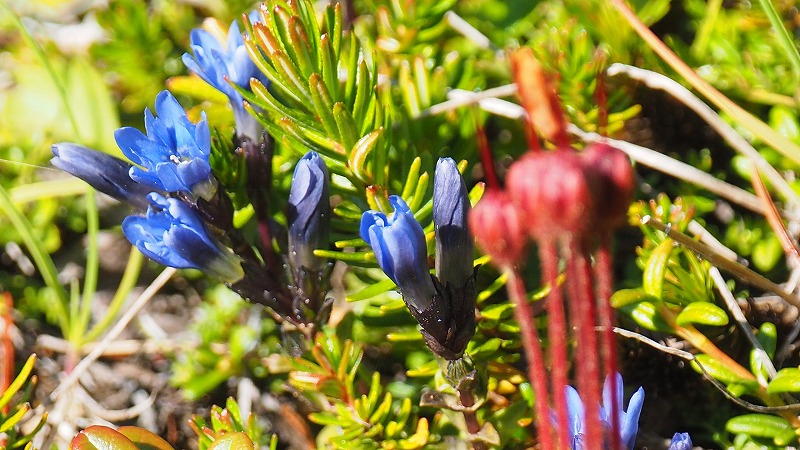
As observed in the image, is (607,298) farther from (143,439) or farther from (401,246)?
(143,439)

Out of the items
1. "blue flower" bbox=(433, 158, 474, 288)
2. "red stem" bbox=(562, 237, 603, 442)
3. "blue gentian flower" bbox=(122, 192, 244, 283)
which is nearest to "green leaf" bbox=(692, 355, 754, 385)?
"blue flower" bbox=(433, 158, 474, 288)

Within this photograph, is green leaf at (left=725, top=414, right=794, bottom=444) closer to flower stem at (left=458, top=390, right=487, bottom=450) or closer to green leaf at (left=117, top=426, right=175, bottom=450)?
flower stem at (left=458, top=390, right=487, bottom=450)

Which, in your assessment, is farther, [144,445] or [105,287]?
[105,287]

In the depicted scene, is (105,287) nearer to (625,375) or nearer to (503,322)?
(503,322)

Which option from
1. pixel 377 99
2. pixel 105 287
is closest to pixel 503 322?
pixel 377 99

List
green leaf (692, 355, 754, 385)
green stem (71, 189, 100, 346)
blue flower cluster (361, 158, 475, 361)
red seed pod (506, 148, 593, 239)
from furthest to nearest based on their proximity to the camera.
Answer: green stem (71, 189, 100, 346)
green leaf (692, 355, 754, 385)
blue flower cluster (361, 158, 475, 361)
red seed pod (506, 148, 593, 239)

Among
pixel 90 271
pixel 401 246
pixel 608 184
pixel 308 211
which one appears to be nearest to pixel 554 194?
pixel 608 184
